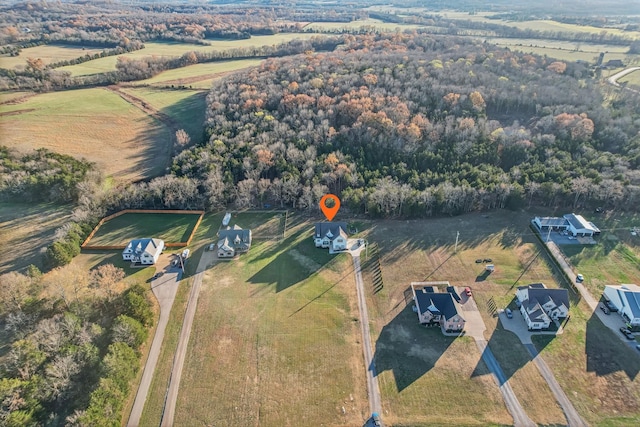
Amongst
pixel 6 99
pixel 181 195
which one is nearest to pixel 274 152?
pixel 181 195

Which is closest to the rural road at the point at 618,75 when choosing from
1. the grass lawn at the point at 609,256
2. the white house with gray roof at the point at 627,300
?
the grass lawn at the point at 609,256

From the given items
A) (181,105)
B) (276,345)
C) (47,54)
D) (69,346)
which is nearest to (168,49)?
(47,54)

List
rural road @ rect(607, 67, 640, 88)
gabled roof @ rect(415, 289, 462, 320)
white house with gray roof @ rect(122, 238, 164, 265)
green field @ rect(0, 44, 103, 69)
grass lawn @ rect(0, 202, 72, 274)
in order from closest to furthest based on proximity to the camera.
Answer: gabled roof @ rect(415, 289, 462, 320) → white house with gray roof @ rect(122, 238, 164, 265) → grass lawn @ rect(0, 202, 72, 274) → rural road @ rect(607, 67, 640, 88) → green field @ rect(0, 44, 103, 69)

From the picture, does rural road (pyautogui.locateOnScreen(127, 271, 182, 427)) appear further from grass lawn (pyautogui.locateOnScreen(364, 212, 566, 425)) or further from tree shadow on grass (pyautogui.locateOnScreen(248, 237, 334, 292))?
grass lawn (pyautogui.locateOnScreen(364, 212, 566, 425))

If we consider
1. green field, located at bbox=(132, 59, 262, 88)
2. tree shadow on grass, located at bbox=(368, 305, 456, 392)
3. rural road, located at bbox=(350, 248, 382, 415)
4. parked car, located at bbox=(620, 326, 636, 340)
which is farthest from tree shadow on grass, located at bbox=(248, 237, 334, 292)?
green field, located at bbox=(132, 59, 262, 88)

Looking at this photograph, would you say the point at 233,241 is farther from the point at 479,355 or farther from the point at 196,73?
the point at 196,73

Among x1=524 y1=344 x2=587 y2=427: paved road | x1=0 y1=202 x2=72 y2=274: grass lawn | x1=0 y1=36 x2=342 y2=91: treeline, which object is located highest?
x1=0 y1=36 x2=342 y2=91: treeline

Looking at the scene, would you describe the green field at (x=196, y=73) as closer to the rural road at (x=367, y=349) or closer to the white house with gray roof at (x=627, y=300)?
the rural road at (x=367, y=349)
